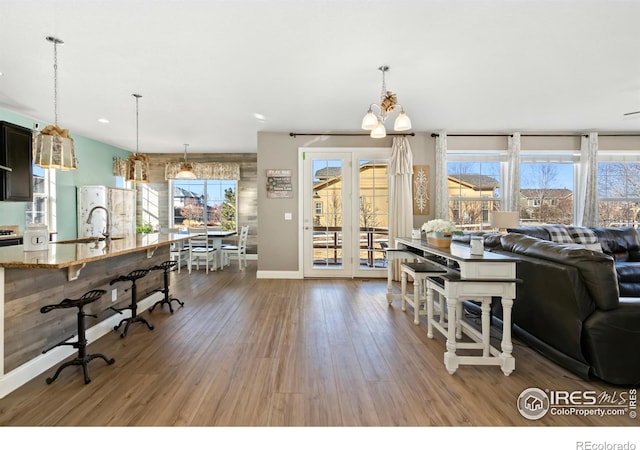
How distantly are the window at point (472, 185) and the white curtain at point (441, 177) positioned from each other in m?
0.23

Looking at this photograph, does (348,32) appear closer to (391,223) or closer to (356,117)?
(356,117)

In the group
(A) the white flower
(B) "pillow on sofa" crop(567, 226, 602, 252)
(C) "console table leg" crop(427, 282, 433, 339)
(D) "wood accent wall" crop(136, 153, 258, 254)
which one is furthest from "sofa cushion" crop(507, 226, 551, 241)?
(D) "wood accent wall" crop(136, 153, 258, 254)

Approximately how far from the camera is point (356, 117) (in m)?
4.68

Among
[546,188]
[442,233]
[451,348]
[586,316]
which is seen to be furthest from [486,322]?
[546,188]

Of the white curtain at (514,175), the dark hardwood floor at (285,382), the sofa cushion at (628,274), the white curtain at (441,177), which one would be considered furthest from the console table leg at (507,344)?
the white curtain at (514,175)

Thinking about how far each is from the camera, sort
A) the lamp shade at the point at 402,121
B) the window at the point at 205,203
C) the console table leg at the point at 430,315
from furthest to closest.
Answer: the window at the point at 205,203 → the lamp shade at the point at 402,121 → the console table leg at the point at 430,315

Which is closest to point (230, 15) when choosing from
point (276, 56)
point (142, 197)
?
point (276, 56)

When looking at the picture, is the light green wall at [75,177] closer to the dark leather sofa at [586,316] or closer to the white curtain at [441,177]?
the white curtain at [441,177]

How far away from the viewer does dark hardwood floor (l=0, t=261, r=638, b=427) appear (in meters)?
1.72

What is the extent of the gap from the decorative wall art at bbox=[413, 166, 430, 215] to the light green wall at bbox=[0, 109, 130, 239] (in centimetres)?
645

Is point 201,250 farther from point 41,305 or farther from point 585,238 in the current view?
point 585,238

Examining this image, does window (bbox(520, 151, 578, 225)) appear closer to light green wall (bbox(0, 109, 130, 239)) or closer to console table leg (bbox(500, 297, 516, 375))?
console table leg (bbox(500, 297, 516, 375))

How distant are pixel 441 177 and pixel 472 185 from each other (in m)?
0.70

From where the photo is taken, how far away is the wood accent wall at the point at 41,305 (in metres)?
2.02
